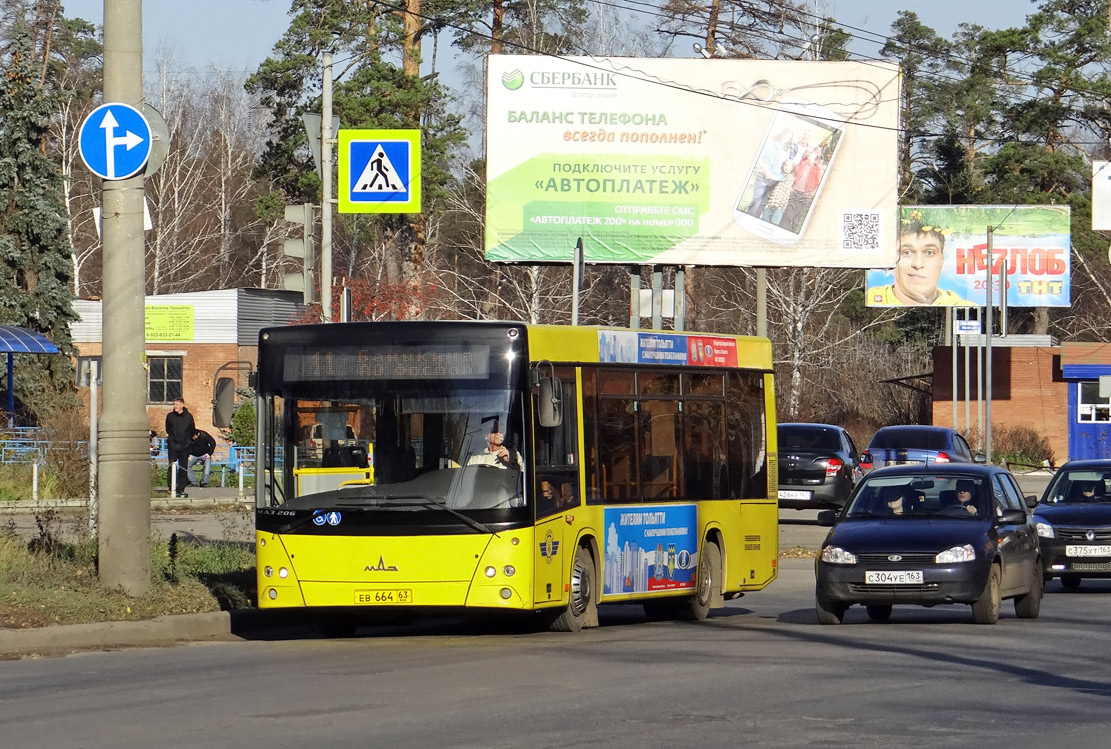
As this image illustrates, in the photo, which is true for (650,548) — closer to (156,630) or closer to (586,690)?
(156,630)

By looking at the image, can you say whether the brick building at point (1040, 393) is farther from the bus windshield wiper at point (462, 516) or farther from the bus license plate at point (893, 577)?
the bus windshield wiper at point (462, 516)

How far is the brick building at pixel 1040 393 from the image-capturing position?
185 feet

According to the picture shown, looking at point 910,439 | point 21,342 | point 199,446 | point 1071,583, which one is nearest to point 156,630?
point 1071,583

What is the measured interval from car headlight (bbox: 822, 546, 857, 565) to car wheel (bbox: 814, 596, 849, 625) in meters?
0.38

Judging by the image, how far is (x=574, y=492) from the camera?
14484 millimetres

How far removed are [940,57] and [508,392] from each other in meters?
62.7

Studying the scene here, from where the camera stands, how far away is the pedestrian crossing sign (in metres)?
22.0

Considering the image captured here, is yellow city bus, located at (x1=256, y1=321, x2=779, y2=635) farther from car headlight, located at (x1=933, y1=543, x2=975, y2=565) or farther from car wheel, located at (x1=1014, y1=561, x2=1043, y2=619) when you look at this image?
car wheel, located at (x1=1014, y1=561, x2=1043, y2=619)

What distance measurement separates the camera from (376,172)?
72.5 ft

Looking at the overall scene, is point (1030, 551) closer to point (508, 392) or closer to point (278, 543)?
point (508, 392)

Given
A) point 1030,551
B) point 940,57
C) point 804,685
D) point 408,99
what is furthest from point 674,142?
point 940,57

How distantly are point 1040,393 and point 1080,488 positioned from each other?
3728 centimetres

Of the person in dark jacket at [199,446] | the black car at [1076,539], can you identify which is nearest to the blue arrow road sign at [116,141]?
the black car at [1076,539]

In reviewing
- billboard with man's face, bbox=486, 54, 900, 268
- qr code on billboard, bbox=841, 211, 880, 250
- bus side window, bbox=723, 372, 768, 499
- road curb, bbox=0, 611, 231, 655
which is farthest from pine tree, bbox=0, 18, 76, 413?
road curb, bbox=0, 611, 231, 655
